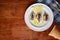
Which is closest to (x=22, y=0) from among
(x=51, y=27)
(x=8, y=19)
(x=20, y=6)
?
(x=20, y=6)

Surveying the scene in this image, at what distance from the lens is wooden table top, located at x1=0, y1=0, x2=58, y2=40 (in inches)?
52.6

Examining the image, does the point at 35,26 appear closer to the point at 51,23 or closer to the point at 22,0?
the point at 51,23

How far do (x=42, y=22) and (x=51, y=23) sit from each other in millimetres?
64

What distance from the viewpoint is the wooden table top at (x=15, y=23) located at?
52.6 inches

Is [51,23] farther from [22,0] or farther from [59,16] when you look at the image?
[22,0]

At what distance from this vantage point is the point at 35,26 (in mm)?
1347

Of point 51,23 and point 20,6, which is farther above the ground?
point 20,6

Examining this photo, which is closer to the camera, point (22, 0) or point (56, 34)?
point (56, 34)

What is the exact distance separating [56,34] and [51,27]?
7 cm

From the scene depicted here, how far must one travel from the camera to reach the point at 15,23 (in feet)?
4.46

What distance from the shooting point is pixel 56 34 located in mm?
1301

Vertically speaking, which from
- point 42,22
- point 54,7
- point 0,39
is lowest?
point 0,39

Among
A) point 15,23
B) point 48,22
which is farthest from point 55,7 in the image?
point 15,23

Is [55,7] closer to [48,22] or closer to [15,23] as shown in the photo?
[48,22]
